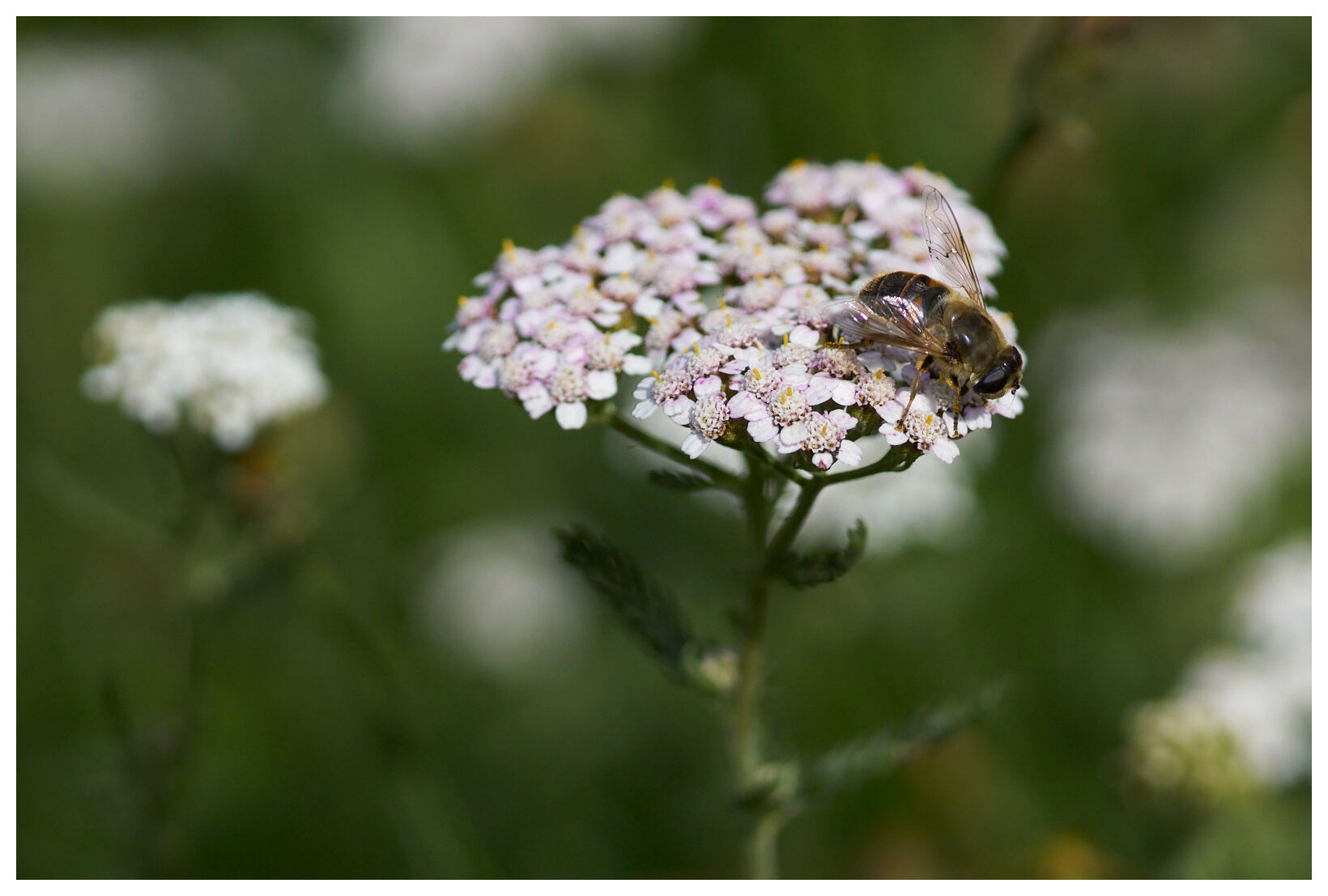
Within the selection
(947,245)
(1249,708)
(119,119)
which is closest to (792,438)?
(947,245)

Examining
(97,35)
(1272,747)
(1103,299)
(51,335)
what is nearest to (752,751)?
→ (1272,747)

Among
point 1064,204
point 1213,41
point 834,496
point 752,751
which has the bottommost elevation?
point 834,496

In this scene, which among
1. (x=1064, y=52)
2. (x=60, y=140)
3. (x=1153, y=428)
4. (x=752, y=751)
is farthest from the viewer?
(x=60, y=140)

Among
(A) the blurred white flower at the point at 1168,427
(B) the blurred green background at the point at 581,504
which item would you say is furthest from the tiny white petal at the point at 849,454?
(A) the blurred white flower at the point at 1168,427

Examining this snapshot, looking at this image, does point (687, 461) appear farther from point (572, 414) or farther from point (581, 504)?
point (581, 504)

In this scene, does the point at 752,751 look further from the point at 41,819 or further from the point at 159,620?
the point at 159,620

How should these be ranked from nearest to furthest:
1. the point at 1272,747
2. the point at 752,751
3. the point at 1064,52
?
the point at 752,751, the point at 1064,52, the point at 1272,747

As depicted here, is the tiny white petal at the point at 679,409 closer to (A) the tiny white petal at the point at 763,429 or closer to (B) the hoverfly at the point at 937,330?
(A) the tiny white petal at the point at 763,429
